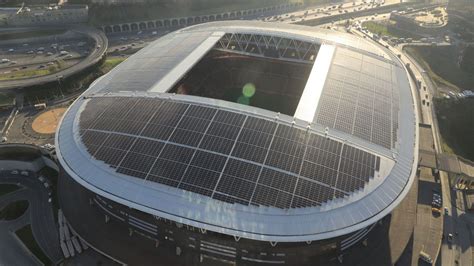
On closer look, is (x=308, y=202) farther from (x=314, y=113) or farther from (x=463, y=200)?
(x=463, y=200)

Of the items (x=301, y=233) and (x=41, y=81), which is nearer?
(x=301, y=233)

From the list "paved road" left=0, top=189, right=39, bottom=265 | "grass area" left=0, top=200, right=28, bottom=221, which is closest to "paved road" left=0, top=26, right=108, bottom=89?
"paved road" left=0, top=189, right=39, bottom=265

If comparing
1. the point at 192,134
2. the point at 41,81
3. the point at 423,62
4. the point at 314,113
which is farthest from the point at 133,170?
the point at 423,62

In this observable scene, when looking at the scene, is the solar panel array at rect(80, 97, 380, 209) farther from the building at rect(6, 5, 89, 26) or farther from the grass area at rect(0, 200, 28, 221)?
the building at rect(6, 5, 89, 26)

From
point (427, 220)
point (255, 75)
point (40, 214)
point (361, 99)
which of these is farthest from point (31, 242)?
point (427, 220)

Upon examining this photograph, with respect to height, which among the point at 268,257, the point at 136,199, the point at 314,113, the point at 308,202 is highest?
the point at 314,113

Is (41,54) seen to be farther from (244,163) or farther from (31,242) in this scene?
(244,163)
